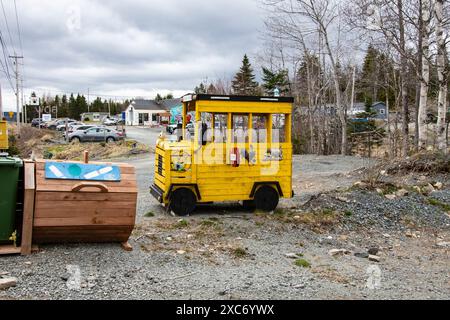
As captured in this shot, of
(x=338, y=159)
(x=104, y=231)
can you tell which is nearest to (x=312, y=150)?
(x=338, y=159)

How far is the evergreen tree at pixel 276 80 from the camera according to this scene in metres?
43.8

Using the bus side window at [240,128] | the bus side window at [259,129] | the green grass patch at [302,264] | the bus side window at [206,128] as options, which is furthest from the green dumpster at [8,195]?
the bus side window at [259,129]

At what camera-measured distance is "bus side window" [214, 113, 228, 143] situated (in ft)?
34.7

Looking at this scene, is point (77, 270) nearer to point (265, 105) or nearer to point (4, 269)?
point (4, 269)

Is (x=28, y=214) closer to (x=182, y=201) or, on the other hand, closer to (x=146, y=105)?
(x=182, y=201)

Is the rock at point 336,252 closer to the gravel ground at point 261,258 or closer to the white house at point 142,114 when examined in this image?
the gravel ground at point 261,258

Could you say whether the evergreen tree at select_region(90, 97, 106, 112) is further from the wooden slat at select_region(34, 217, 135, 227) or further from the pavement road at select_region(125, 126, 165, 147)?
the wooden slat at select_region(34, 217, 135, 227)

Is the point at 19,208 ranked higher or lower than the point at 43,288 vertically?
higher

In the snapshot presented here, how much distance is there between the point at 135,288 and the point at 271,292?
161cm

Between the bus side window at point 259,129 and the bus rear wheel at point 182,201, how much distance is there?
185 centimetres

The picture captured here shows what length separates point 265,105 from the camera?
35.1 ft

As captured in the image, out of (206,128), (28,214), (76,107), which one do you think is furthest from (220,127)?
(76,107)

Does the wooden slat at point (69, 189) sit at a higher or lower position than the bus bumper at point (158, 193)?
higher

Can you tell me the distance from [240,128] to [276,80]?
112 ft
